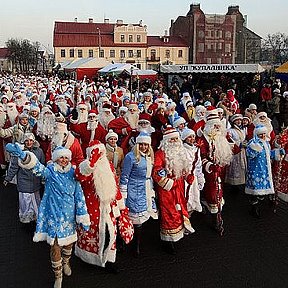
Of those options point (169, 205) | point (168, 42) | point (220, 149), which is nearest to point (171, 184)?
point (169, 205)

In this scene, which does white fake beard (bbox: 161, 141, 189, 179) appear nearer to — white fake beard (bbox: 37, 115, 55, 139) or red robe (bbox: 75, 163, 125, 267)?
red robe (bbox: 75, 163, 125, 267)

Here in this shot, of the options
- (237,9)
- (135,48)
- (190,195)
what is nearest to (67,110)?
(190,195)

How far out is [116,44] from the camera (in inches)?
2904

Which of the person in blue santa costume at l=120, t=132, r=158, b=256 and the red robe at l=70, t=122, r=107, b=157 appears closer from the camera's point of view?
the person in blue santa costume at l=120, t=132, r=158, b=256

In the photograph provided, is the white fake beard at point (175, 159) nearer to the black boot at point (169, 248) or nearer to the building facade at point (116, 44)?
the black boot at point (169, 248)

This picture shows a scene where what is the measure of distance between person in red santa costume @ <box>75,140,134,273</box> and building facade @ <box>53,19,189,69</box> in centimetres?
6708

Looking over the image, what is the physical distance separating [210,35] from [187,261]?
75396 mm

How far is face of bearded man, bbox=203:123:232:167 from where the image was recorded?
6559mm

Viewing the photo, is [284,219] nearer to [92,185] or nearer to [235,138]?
[235,138]

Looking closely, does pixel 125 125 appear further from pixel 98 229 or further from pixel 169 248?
pixel 98 229

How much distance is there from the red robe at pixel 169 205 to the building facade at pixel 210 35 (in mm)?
73428

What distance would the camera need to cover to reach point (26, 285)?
5105mm

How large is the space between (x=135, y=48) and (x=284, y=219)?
70060 mm

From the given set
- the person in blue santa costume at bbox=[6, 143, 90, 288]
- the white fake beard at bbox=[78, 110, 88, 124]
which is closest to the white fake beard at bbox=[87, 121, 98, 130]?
A: the white fake beard at bbox=[78, 110, 88, 124]
